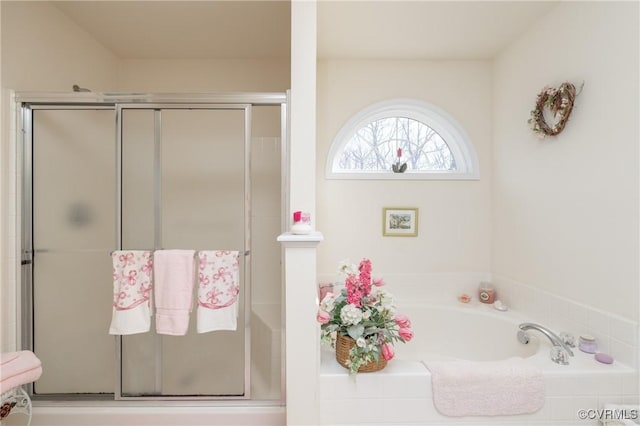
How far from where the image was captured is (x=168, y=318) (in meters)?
1.62

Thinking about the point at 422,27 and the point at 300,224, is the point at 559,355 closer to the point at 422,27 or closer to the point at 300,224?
the point at 300,224

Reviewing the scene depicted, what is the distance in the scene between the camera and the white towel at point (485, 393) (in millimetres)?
1433

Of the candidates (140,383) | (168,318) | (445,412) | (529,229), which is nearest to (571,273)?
(529,229)

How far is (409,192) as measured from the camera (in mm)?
2545

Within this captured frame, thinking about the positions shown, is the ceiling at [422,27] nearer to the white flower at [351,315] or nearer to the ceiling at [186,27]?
the ceiling at [186,27]

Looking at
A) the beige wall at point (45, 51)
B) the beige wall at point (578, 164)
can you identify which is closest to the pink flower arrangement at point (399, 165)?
the beige wall at point (578, 164)

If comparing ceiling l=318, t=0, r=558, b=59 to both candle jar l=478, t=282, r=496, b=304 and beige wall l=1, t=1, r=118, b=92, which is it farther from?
candle jar l=478, t=282, r=496, b=304

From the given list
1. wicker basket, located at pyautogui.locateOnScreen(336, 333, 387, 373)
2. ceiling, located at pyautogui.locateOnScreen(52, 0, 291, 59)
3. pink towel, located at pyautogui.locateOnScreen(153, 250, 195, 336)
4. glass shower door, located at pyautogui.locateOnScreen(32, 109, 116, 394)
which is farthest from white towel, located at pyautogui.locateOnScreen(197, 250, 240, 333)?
ceiling, located at pyautogui.locateOnScreen(52, 0, 291, 59)

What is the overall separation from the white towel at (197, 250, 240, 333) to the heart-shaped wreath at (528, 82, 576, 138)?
2072mm

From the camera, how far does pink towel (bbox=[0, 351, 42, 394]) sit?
1341 mm

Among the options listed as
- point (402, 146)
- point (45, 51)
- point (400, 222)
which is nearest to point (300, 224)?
point (400, 222)

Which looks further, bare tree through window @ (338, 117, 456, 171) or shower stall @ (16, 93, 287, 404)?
bare tree through window @ (338, 117, 456, 171)

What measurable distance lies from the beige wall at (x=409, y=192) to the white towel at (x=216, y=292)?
3.31 feet

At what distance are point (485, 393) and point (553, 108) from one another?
169 cm
